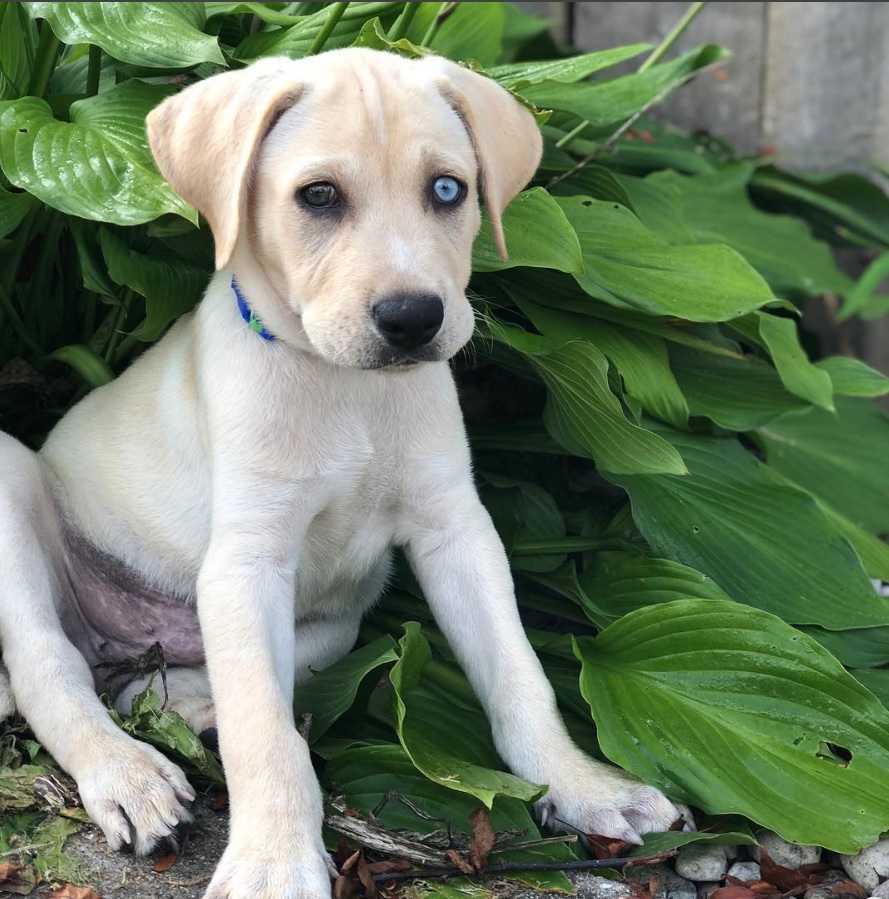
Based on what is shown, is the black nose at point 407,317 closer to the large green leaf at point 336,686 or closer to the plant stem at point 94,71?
the large green leaf at point 336,686

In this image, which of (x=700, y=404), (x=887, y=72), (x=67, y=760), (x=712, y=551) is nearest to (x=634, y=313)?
(x=700, y=404)

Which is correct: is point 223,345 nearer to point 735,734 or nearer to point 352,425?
point 352,425

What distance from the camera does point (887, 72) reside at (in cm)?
559

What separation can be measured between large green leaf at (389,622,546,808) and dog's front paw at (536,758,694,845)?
0.11 meters

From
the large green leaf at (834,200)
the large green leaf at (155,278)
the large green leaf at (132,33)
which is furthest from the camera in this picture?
the large green leaf at (834,200)

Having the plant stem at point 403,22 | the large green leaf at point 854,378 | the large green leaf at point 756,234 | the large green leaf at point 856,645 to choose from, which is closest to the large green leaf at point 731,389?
the large green leaf at point 854,378

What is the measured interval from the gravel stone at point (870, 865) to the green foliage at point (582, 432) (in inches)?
5.9

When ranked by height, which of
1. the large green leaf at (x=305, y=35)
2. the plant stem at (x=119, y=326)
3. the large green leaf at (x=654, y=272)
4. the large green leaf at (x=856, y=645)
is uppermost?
the large green leaf at (x=305, y=35)

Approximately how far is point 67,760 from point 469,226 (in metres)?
1.43

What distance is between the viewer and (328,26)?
3.10 m

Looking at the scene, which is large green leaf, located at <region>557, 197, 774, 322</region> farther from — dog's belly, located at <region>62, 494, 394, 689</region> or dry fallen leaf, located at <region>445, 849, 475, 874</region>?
dry fallen leaf, located at <region>445, 849, 475, 874</region>

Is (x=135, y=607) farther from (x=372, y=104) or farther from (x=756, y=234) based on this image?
(x=756, y=234)

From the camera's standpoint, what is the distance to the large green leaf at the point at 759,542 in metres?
3.06

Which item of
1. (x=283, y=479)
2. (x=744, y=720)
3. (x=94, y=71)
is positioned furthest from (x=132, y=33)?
(x=744, y=720)
